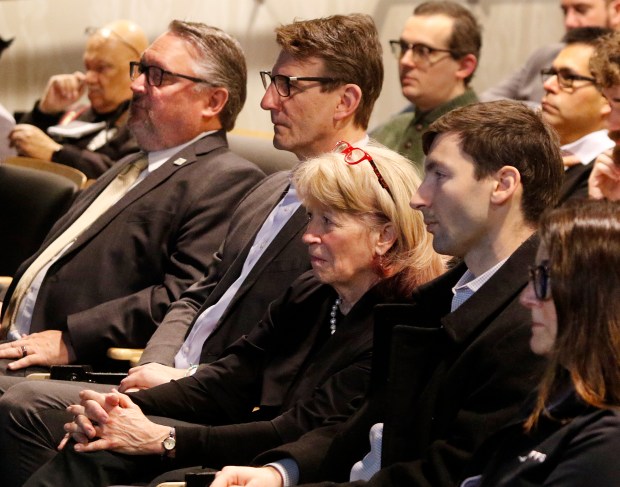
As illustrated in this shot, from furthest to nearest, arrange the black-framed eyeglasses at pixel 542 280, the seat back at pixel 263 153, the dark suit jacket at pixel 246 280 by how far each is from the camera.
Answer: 1. the seat back at pixel 263 153
2. the dark suit jacket at pixel 246 280
3. the black-framed eyeglasses at pixel 542 280

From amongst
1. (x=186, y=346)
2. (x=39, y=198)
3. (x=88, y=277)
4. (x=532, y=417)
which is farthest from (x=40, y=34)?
(x=532, y=417)

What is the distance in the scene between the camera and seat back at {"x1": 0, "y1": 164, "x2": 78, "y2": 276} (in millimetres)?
4340

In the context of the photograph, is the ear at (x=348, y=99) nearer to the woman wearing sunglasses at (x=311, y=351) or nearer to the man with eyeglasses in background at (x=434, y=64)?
the woman wearing sunglasses at (x=311, y=351)

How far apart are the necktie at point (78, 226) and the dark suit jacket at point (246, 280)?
59 centimetres

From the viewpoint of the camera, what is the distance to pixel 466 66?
16.4 ft

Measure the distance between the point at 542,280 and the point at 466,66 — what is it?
317cm

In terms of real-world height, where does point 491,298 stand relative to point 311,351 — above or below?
above

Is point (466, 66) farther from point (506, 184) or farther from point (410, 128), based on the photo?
point (506, 184)

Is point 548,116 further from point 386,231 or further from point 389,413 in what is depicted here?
point 389,413

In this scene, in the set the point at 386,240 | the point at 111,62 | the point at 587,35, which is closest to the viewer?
the point at 386,240

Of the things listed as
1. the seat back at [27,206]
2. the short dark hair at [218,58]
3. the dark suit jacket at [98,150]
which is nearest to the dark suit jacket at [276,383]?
the short dark hair at [218,58]

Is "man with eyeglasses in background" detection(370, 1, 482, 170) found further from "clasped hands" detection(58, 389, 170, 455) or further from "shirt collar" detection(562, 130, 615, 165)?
"clasped hands" detection(58, 389, 170, 455)

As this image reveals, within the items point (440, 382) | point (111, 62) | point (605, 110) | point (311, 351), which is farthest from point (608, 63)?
point (111, 62)

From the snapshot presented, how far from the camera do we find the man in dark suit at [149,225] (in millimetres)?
3641
